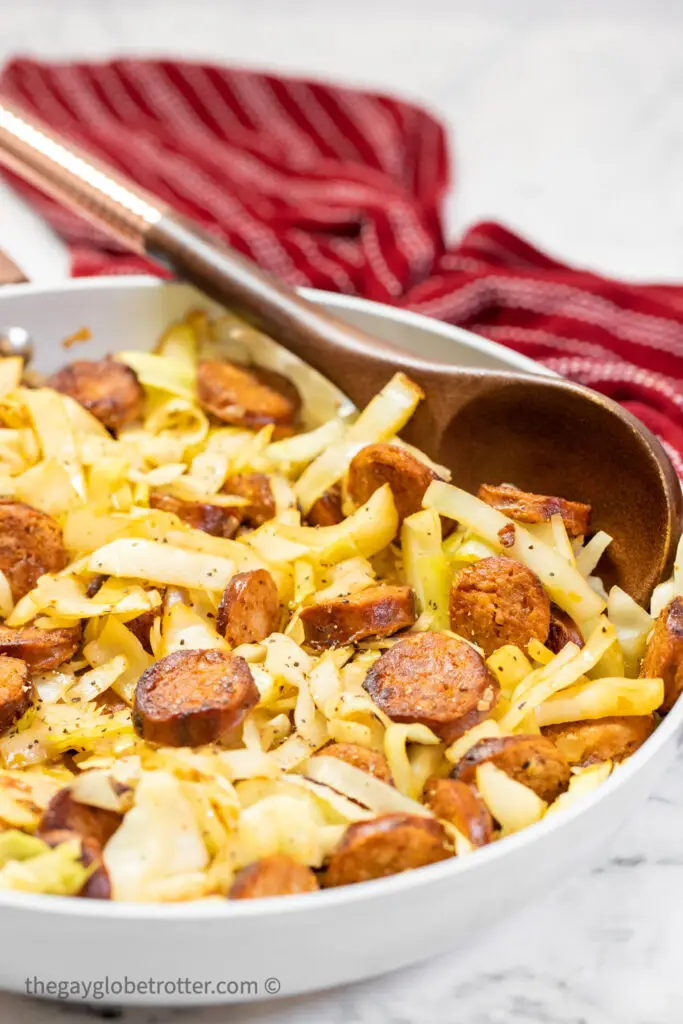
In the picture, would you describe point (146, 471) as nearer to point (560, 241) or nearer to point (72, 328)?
point (72, 328)

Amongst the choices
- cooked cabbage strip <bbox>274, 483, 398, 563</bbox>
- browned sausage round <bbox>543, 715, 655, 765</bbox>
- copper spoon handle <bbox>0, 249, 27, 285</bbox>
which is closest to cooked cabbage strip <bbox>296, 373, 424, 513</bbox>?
cooked cabbage strip <bbox>274, 483, 398, 563</bbox>

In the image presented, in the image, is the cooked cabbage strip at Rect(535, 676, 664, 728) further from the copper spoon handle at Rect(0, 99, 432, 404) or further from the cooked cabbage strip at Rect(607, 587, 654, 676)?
the copper spoon handle at Rect(0, 99, 432, 404)

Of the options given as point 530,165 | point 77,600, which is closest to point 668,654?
point 77,600

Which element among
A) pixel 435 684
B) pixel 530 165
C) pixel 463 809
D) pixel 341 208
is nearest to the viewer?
pixel 463 809

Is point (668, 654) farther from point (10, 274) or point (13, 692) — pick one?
point (10, 274)

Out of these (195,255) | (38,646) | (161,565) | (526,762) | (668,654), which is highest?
(195,255)

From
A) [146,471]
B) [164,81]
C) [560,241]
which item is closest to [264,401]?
[146,471]

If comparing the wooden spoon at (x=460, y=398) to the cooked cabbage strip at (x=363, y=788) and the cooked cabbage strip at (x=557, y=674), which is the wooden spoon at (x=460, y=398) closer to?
the cooked cabbage strip at (x=557, y=674)
